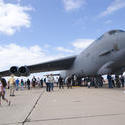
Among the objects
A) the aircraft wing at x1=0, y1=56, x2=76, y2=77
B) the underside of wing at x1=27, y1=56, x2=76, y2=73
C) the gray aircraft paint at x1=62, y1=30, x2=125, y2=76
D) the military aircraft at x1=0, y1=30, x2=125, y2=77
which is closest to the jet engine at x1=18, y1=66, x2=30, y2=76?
the aircraft wing at x1=0, y1=56, x2=76, y2=77

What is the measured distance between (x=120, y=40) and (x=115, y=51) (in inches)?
29.1

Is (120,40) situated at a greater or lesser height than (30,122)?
greater

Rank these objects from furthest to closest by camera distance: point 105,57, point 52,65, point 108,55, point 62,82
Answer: point 52,65
point 62,82
point 105,57
point 108,55

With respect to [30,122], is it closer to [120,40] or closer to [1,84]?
[1,84]

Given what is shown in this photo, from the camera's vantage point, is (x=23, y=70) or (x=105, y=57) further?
(x=23, y=70)

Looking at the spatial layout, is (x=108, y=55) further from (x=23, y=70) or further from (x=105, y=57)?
(x=23, y=70)

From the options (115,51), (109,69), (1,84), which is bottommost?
(1,84)

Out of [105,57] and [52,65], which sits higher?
[52,65]

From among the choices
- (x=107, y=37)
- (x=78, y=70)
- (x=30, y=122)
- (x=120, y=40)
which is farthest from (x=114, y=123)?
(x=78, y=70)

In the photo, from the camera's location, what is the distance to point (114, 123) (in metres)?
4.00

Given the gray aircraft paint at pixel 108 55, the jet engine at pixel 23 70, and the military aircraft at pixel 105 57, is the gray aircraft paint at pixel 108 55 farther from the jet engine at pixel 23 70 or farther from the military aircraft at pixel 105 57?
the jet engine at pixel 23 70

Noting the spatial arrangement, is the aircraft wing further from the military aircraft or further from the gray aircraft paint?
the gray aircraft paint

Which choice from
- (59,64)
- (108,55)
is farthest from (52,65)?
(108,55)

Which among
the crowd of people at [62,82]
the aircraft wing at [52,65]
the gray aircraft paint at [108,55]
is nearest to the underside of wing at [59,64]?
the aircraft wing at [52,65]
